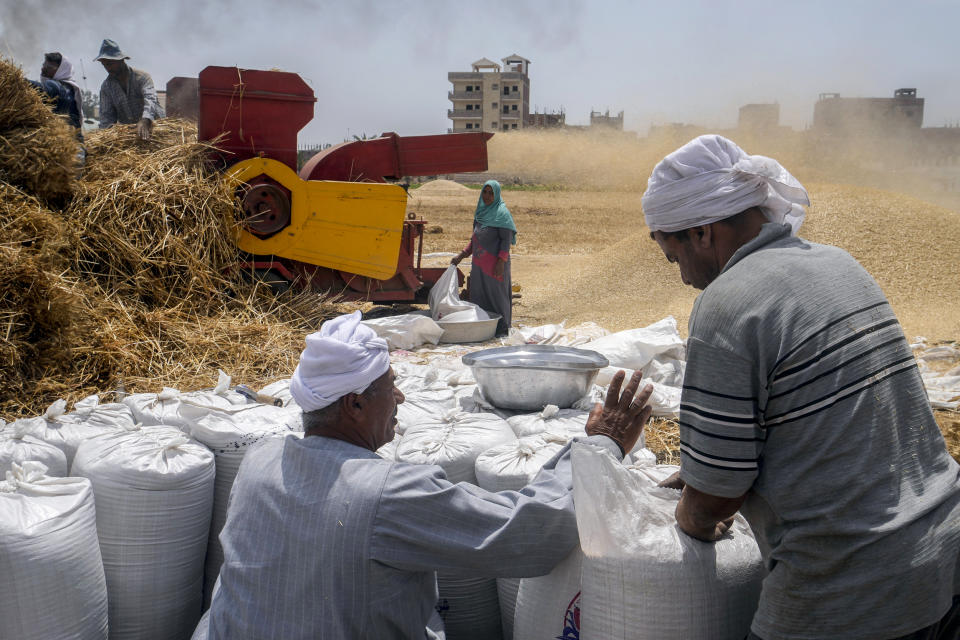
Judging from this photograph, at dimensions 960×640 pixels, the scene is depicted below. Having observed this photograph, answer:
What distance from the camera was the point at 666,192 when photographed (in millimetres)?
1652

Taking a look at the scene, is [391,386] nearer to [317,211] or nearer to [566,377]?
[566,377]

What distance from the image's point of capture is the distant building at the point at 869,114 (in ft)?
113

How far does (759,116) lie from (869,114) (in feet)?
16.2

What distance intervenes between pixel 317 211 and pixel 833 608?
580 cm

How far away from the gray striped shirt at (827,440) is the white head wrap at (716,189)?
0.72 ft

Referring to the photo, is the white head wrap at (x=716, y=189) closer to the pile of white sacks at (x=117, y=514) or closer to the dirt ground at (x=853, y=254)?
the pile of white sacks at (x=117, y=514)

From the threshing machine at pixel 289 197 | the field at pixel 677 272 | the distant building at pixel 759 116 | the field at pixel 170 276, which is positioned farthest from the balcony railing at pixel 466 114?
the threshing machine at pixel 289 197

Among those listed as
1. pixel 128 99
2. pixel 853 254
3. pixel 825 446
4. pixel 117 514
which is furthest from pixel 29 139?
pixel 853 254

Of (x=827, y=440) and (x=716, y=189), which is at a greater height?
(x=716, y=189)

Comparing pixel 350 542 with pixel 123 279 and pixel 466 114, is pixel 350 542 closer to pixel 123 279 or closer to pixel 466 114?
pixel 123 279

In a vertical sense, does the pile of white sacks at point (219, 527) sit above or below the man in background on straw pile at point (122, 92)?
below

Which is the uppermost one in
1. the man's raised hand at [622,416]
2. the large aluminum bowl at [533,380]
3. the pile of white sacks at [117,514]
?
the man's raised hand at [622,416]

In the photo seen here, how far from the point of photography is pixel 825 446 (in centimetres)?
137

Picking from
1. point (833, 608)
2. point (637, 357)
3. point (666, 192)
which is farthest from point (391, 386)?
point (637, 357)
